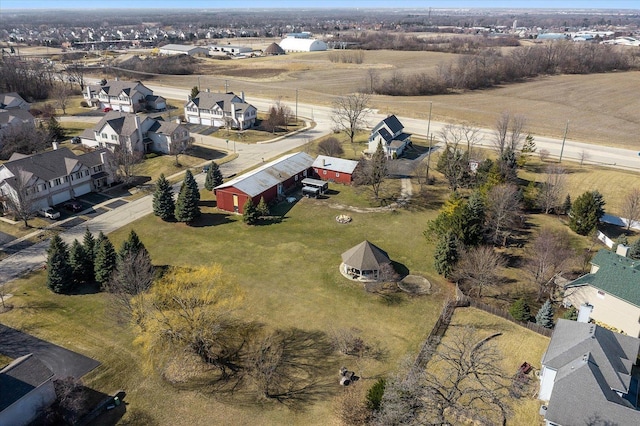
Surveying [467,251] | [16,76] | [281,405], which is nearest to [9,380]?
[281,405]

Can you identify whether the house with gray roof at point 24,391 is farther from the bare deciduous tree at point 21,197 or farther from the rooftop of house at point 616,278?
the rooftop of house at point 616,278

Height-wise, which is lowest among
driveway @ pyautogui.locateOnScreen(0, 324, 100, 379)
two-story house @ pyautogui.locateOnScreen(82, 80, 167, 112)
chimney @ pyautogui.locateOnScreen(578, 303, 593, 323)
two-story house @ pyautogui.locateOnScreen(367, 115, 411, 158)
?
driveway @ pyautogui.locateOnScreen(0, 324, 100, 379)

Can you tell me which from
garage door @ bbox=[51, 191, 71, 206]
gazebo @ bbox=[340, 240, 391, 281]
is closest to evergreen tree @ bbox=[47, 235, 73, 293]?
garage door @ bbox=[51, 191, 71, 206]

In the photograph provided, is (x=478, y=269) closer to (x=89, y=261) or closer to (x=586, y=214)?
(x=586, y=214)

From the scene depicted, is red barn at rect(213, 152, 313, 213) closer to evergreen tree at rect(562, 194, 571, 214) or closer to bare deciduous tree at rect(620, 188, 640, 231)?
evergreen tree at rect(562, 194, 571, 214)

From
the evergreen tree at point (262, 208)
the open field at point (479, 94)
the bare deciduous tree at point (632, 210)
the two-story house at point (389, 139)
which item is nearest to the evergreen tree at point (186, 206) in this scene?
the evergreen tree at point (262, 208)
